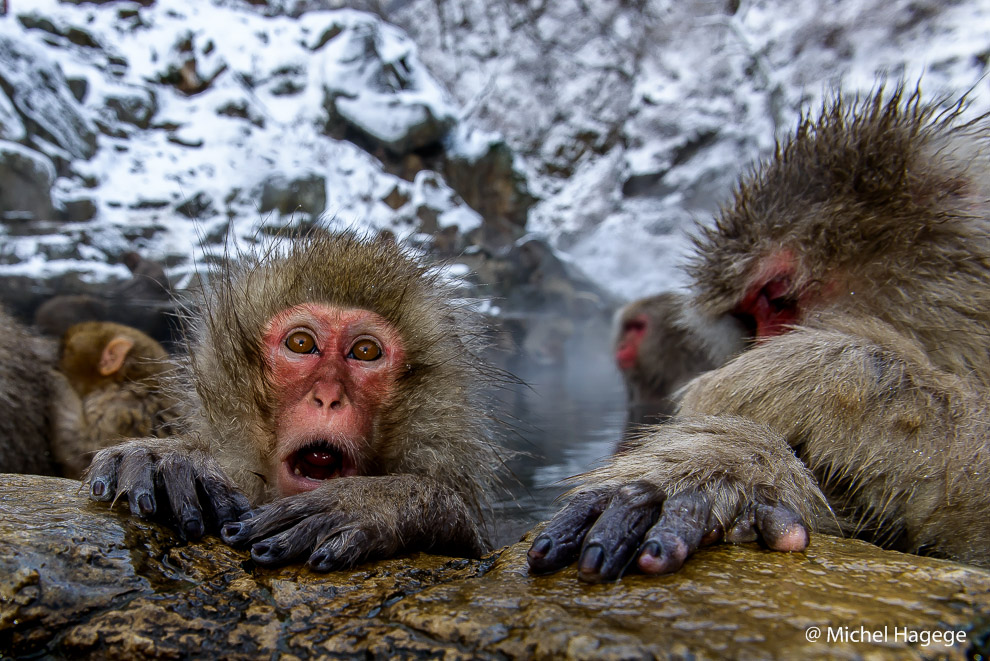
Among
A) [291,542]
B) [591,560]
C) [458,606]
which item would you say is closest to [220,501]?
[291,542]

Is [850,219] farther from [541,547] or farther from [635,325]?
[635,325]

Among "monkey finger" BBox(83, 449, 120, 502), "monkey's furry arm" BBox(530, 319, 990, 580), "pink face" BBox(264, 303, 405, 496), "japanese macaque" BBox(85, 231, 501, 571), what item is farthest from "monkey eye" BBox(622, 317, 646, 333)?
"monkey finger" BBox(83, 449, 120, 502)

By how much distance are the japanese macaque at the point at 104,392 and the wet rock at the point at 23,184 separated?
5262 mm

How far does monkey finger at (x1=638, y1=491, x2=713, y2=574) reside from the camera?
1.11 meters

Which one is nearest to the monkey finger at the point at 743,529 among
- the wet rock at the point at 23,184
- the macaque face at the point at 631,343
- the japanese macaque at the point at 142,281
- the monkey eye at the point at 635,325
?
the macaque face at the point at 631,343

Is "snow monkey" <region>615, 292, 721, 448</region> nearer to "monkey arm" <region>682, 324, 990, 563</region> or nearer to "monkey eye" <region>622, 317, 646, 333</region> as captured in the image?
"monkey eye" <region>622, 317, 646, 333</region>

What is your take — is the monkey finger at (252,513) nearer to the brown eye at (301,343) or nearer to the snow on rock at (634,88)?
the brown eye at (301,343)

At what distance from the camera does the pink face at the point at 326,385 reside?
5.72 feet

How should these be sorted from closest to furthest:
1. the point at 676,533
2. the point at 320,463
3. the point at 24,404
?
1. the point at 676,533
2. the point at 320,463
3. the point at 24,404

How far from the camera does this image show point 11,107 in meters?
8.05

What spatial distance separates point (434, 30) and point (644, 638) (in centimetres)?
1945

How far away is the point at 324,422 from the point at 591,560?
2.92 ft

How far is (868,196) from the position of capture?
2.06 m

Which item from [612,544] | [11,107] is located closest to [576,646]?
[612,544]
